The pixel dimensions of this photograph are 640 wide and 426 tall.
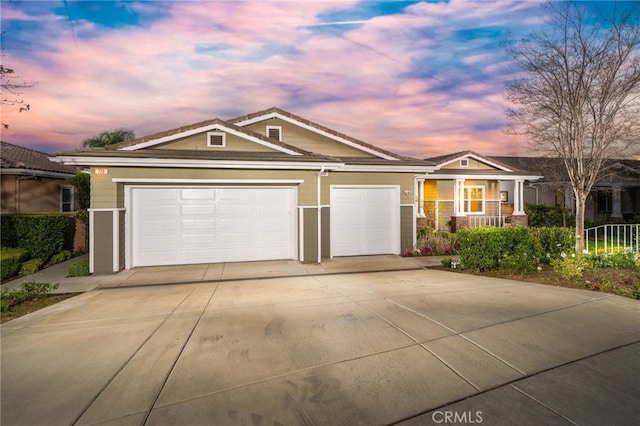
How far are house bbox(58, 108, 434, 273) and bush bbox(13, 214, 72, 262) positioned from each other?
370 cm

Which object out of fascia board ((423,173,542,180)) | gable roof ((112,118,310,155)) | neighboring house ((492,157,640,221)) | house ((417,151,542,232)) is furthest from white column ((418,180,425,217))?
gable roof ((112,118,310,155))

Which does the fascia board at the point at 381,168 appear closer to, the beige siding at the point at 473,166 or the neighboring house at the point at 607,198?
the beige siding at the point at 473,166

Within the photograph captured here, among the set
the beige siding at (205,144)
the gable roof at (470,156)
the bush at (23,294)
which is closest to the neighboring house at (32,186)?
the beige siding at (205,144)

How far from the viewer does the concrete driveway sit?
291cm

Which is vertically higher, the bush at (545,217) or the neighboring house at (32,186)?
the neighboring house at (32,186)

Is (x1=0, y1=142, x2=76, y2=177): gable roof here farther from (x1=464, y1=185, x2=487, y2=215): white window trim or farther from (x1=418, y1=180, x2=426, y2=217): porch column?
(x1=464, y1=185, x2=487, y2=215): white window trim

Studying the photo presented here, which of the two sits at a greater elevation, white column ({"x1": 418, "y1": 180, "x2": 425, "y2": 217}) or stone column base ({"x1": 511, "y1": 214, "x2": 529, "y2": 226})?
white column ({"x1": 418, "y1": 180, "x2": 425, "y2": 217})

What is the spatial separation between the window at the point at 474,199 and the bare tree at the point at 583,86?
9.19 meters

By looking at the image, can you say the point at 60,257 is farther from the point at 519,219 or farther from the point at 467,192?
the point at 519,219

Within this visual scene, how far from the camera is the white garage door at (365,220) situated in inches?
465

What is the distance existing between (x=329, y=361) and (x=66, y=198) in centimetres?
1735

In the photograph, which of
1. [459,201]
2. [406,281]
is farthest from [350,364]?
[459,201]

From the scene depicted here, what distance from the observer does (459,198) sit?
59.3 feet

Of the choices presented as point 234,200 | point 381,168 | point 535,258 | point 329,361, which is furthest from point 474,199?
point 329,361
